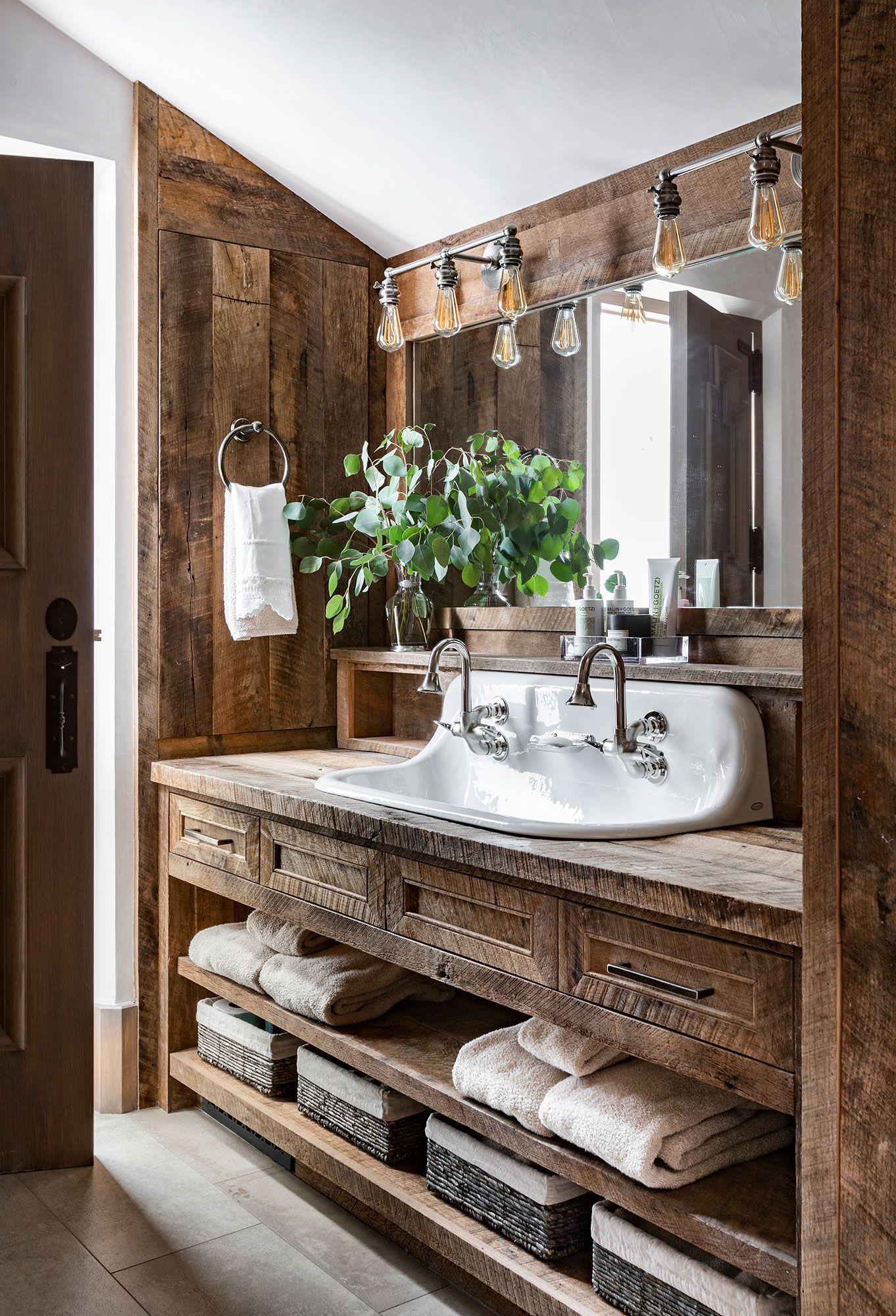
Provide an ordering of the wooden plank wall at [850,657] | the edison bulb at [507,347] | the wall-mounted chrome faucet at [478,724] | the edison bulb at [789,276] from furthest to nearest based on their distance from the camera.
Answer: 1. the edison bulb at [507,347]
2. the wall-mounted chrome faucet at [478,724]
3. the edison bulb at [789,276]
4. the wooden plank wall at [850,657]

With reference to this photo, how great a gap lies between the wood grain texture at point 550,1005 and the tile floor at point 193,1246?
0.52 metres

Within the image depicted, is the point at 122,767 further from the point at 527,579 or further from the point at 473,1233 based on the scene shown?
the point at 473,1233

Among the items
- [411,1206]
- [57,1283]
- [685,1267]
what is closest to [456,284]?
[411,1206]

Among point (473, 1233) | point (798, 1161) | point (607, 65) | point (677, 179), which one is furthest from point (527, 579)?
point (798, 1161)

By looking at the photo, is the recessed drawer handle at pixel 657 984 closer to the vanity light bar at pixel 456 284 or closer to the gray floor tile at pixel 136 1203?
the gray floor tile at pixel 136 1203

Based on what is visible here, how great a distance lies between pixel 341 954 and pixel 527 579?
0.80m

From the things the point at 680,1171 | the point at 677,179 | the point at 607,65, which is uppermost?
the point at 607,65

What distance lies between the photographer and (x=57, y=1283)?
6.02 ft

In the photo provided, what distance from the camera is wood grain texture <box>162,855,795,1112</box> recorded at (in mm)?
1229

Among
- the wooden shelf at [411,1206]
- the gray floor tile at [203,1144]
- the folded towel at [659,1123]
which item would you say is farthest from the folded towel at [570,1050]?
the gray floor tile at [203,1144]

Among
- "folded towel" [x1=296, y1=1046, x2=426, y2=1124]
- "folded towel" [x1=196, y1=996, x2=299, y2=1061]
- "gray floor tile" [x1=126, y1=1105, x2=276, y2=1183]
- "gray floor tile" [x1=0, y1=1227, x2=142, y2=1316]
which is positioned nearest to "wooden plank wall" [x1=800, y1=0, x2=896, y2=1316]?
"folded towel" [x1=296, y1=1046, x2=426, y2=1124]

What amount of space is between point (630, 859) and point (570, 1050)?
1.04ft

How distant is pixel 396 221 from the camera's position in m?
2.57

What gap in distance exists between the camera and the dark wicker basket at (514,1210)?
1.60m
